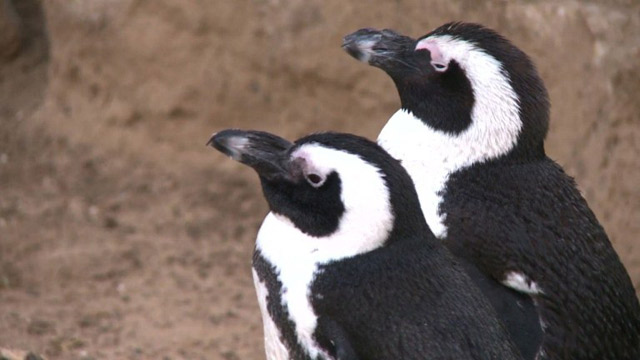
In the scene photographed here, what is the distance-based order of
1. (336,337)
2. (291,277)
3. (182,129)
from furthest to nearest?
(182,129) < (291,277) < (336,337)

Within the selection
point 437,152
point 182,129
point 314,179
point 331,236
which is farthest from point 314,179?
point 182,129

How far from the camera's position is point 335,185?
2762mm

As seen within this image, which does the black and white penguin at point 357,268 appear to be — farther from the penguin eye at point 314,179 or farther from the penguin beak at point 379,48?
the penguin beak at point 379,48

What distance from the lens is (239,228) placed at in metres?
5.16

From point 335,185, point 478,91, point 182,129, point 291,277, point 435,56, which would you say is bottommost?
point 291,277

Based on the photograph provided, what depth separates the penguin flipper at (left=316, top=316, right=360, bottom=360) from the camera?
268cm

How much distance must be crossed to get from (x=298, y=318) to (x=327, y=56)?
244 centimetres

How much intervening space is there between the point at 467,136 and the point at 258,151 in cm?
67

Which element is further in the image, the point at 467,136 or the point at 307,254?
the point at 467,136

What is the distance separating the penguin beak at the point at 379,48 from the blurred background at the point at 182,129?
119 cm

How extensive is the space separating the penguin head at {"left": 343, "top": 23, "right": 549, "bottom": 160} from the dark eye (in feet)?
2.06

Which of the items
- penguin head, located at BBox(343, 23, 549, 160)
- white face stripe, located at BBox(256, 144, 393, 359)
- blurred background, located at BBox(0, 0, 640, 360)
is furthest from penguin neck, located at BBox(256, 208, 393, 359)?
blurred background, located at BBox(0, 0, 640, 360)

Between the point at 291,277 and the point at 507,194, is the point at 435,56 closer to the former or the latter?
the point at 507,194

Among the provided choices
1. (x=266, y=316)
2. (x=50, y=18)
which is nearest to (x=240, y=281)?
(x=50, y=18)
